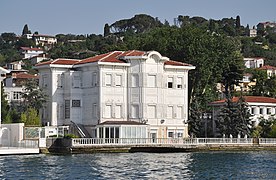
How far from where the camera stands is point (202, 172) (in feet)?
150

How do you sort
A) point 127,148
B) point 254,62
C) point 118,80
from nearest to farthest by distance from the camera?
point 127,148 < point 118,80 < point 254,62

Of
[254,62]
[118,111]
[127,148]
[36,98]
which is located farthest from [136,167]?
[254,62]

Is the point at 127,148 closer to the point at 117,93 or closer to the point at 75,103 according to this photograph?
the point at 117,93

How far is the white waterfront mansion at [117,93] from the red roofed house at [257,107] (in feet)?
40.2

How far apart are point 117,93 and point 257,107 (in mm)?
20635

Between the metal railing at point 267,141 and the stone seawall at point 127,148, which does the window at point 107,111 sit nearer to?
the stone seawall at point 127,148

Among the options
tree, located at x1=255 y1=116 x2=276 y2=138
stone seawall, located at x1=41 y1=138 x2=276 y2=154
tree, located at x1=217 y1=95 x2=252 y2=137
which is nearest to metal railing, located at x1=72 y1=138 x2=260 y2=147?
stone seawall, located at x1=41 y1=138 x2=276 y2=154

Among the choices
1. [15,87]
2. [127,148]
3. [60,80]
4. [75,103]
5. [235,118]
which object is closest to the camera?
[127,148]

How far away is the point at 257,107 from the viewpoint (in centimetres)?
8738

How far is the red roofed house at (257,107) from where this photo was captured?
284 feet

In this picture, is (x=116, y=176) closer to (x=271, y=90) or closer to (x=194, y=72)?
(x=194, y=72)

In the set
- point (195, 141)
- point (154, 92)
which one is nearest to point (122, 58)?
point (154, 92)

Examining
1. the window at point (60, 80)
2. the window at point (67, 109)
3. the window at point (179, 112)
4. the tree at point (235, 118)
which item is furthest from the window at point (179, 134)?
the window at point (60, 80)

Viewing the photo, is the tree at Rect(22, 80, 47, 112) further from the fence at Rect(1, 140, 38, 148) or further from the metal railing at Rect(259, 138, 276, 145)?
the metal railing at Rect(259, 138, 276, 145)
